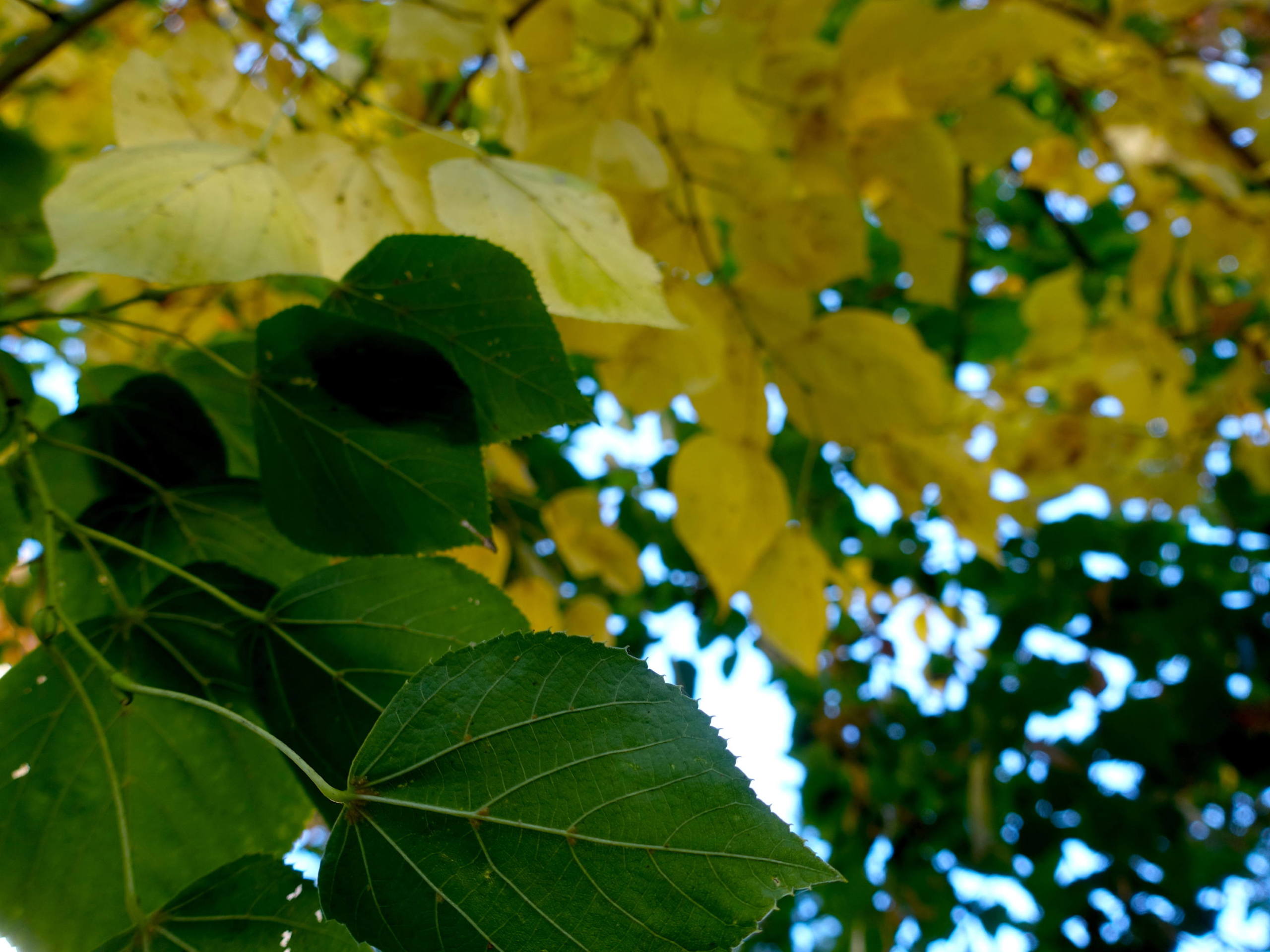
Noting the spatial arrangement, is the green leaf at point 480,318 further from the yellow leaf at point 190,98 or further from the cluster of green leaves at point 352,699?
the yellow leaf at point 190,98

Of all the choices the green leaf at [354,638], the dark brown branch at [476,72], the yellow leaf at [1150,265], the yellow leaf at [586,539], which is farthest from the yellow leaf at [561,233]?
the yellow leaf at [1150,265]

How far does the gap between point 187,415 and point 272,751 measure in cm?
14

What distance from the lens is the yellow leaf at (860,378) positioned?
21.4 inches

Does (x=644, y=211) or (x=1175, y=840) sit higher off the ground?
(x=644, y=211)

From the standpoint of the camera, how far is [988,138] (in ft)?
1.99

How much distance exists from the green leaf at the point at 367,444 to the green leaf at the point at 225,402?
8cm

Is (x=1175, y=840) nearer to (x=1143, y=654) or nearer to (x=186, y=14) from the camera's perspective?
(x=1143, y=654)

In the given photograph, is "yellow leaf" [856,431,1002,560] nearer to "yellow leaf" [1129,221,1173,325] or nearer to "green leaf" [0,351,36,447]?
"yellow leaf" [1129,221,1173,325]

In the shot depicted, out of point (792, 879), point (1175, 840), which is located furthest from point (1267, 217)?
point (792, 879)

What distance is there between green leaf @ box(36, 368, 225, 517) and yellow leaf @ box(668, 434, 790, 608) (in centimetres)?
28

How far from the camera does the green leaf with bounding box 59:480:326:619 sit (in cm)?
33

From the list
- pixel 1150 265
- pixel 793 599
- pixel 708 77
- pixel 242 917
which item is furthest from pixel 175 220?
pixel 1150 265

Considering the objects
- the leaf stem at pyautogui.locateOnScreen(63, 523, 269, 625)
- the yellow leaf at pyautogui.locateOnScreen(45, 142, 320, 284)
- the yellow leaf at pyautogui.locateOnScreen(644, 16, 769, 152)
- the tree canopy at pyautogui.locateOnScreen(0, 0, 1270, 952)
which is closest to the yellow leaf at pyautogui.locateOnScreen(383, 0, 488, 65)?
the tree canopy at pyautogui.locateOnScreen(0, 0, 1270, 952)

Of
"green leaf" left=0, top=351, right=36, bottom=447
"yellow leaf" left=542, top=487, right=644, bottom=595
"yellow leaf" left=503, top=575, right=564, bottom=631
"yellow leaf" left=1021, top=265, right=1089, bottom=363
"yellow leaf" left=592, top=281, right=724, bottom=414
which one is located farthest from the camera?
"yellow leaf" left=1021, top=265, right=1089, bottom=363
